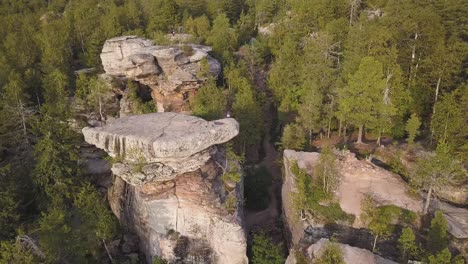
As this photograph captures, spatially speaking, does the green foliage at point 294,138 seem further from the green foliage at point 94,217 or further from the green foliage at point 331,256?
the green foliage at point 94,217

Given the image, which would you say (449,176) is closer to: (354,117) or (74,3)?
(354,117)

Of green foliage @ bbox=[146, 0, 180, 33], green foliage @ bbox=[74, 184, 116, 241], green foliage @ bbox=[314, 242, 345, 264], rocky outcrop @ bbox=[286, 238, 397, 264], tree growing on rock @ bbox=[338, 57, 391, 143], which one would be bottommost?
green foliage @ bbox=[74, 184, 116, 241]

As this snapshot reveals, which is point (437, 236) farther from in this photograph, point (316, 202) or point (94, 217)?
point (94, 217)

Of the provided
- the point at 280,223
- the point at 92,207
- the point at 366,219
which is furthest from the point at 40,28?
the point at 366,219

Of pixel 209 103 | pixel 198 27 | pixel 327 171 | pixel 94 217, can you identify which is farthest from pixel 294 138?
pixel 198 27

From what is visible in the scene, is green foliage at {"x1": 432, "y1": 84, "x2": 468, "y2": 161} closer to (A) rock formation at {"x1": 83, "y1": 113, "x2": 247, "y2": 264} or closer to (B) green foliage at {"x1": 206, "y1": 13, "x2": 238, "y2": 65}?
(A) rock formation at {"x1": 83, "y1": 113, "x2": 247, "y2": 264}

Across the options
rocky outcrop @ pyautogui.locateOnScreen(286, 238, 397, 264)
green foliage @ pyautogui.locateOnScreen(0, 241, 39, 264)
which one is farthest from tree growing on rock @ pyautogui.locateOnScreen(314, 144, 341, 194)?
green foliage @ pyautogui.locateOnScreen(0, 241, 39, 264)
